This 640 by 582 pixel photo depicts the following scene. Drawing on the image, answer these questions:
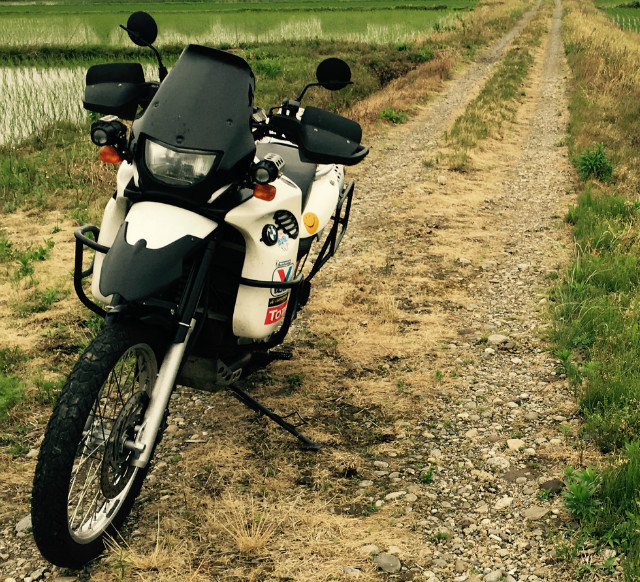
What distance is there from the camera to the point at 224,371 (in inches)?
123

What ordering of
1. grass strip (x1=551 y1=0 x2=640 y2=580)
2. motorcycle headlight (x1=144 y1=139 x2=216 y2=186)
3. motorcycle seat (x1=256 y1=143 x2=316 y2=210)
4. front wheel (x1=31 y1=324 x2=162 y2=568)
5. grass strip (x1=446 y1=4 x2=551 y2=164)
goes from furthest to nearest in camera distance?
grass strip (x1=446 y1=4 x2=551 y2=164)
motorcycle seat (x1=256 y1=143 x2=316 y2=210)
grass strip (x1=551 y1=0 x2=640 y2=580)
motorcycle headlight (x1=144 y1=139 x2=216 y2=186)
front wheel (x1=31 y1=324 x2=162 y2=568)

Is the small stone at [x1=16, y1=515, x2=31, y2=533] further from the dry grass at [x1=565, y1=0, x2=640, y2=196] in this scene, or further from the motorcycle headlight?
the dry grass at [x1=565, y1=0, x2=640, y2=196]

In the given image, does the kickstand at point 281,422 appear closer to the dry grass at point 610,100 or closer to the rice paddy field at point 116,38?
the dry grass at point 610,100

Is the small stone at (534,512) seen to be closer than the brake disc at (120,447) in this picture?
No

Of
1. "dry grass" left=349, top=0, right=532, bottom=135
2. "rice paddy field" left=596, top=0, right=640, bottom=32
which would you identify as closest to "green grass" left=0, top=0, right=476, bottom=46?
"dry grass" left=349, top=0, right=532, bottom=135

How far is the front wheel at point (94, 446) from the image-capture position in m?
2.30

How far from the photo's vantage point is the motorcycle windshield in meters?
2.67

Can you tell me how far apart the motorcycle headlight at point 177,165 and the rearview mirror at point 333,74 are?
0.98m

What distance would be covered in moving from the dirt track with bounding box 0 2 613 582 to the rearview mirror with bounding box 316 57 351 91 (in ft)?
6.16

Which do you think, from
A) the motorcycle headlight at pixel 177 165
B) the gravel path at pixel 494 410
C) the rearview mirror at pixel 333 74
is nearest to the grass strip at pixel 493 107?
the gravel path at pixel 494 410

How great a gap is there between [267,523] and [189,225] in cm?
138

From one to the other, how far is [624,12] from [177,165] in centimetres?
5844

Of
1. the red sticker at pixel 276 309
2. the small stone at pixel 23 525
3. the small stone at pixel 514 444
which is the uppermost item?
the red sticker at pixel 276 309

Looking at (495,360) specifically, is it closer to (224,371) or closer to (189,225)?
(224,371)
